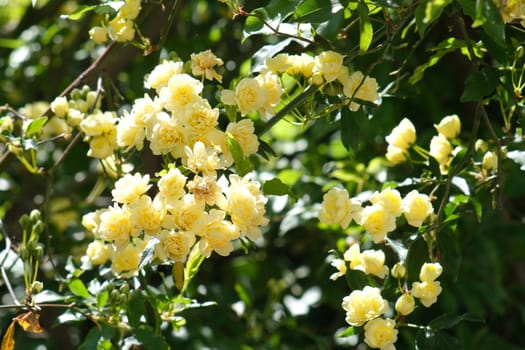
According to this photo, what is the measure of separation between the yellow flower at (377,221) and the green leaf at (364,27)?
0.22 metres

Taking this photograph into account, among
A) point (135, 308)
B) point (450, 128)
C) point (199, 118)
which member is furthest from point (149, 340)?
point (450, 128)

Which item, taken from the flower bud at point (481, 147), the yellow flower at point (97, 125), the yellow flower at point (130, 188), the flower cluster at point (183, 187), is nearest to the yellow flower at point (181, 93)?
the flower cluster at point (183, 187)

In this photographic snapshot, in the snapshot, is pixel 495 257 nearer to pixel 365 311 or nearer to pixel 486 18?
pixel 365 311

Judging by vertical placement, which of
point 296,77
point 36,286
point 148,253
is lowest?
point 36,286

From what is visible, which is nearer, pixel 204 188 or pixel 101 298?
pixel 204 188

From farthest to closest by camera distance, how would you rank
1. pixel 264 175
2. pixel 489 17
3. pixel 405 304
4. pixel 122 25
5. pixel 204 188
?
pixel 264 175, pixel 122 25, pixel 405 304, pixel 204 188, pixel 489 17

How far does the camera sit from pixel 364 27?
1.18m

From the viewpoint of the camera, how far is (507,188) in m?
2.18

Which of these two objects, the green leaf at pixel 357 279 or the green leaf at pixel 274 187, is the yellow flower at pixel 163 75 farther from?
the green leaf at pixel 357 279

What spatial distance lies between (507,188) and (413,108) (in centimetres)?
35

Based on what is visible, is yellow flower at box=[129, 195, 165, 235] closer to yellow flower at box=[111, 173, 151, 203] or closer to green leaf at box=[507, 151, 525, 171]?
yellow flower at box=[111, 173, 151, 203]

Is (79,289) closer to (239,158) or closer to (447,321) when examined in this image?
(239,158)

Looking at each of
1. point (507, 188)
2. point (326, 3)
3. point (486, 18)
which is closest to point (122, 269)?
point (326, 3)

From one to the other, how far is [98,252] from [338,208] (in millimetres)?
401
